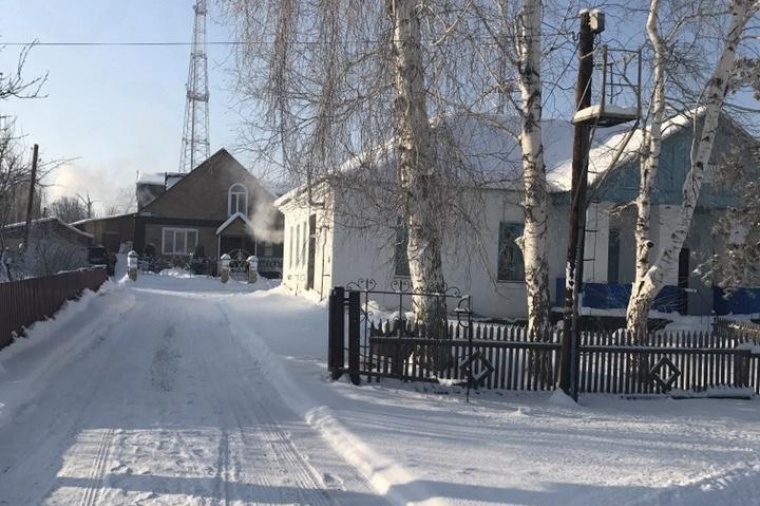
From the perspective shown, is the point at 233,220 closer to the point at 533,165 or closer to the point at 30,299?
the point at 30,299

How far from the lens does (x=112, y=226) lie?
58.4 meters

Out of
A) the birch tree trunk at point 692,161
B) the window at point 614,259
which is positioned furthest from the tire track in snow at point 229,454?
the window at point 614,259

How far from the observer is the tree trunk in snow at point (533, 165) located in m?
11.3

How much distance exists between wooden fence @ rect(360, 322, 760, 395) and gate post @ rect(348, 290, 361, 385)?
0.43 ft

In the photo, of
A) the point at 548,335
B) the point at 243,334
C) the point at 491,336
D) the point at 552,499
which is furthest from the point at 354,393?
the point at 243,334

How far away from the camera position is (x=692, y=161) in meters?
13.5

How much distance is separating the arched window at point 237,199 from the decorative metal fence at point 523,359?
→ 42660 mm

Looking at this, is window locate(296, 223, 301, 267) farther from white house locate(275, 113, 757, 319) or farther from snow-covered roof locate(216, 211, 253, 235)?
snow-covered roof locate(216, 211, 253, 235)

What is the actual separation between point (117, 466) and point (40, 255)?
22459 mm

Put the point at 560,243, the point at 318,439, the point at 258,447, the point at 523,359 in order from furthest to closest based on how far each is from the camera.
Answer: the point at 560,243, the point at 523,359, the point at 318,439, the point at 258,447

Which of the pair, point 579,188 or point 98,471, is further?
point 579,188

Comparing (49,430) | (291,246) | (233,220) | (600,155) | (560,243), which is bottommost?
(49,430)

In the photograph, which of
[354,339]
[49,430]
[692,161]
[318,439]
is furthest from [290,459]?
[692,161]

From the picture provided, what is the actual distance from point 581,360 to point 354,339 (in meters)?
3.39
